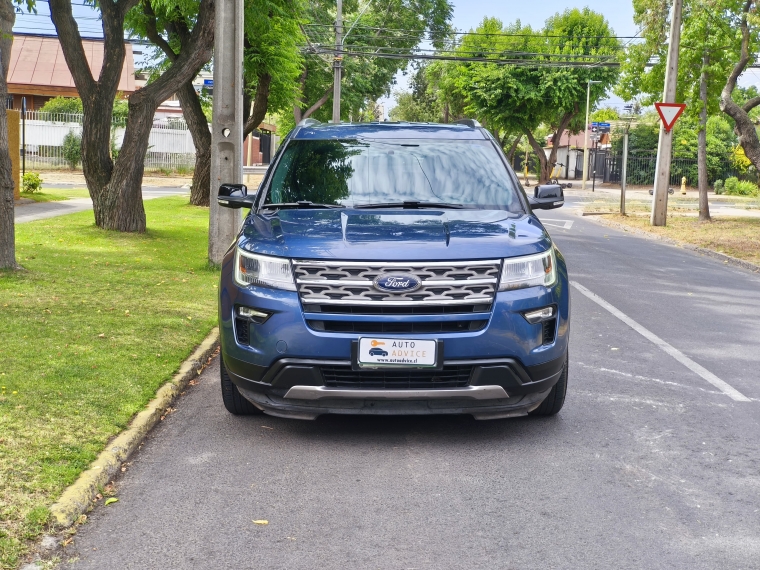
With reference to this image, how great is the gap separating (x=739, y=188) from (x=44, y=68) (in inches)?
1465

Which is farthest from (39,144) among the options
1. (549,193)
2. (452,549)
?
(452,549)

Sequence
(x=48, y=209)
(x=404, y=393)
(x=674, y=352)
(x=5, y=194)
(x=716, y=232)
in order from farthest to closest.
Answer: (x=716, y=232) < (x=48, y=209) < (x=5, y=194) < (x=674, y=352) < (x=404, y=393)

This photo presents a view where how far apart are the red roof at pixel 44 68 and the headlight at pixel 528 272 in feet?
150

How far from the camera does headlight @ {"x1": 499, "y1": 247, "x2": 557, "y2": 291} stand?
518cm

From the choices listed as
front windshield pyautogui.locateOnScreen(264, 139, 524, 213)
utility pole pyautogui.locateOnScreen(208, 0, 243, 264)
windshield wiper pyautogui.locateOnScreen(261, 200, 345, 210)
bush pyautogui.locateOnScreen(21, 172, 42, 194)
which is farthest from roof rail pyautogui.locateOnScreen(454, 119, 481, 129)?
bush pyautogui.locateOnScreen(21, 172, 42, 194)

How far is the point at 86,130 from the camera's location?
621 inches

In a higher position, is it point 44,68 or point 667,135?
point 44,68

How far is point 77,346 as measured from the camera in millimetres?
7359

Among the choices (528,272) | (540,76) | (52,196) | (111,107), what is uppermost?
(540,76)

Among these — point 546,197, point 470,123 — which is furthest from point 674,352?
point 470,123

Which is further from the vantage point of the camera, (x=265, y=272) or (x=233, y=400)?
(x=233, y=400)

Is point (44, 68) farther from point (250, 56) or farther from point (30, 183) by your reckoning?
point (250, 56)

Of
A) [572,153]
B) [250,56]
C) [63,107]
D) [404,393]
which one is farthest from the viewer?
[572,153]

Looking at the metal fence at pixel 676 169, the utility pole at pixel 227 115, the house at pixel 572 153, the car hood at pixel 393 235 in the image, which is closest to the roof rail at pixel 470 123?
the car hood at pixel 393 235
